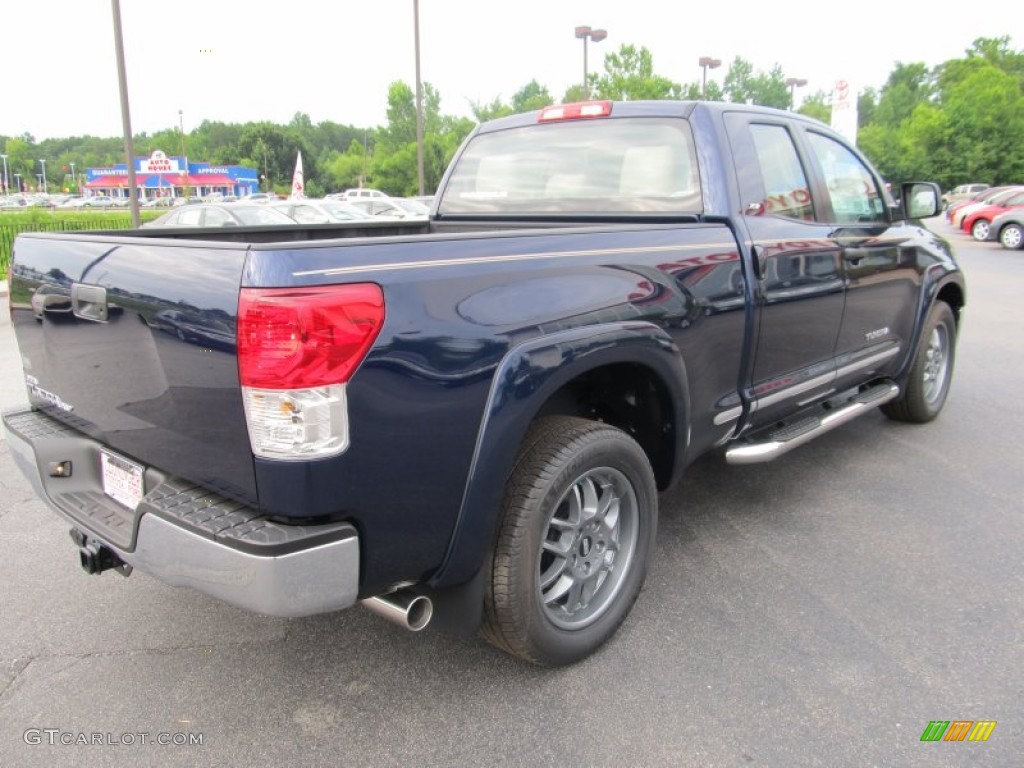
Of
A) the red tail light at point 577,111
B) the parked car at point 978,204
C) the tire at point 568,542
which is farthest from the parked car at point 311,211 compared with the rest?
the parked car at point 978,204

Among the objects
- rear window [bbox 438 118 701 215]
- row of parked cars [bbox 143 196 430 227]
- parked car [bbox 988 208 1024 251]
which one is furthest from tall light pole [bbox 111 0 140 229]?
parked car [bbox 988 208 1024 251]

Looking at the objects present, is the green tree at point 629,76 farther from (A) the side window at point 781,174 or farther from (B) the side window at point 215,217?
(A) the side window at point 781,174

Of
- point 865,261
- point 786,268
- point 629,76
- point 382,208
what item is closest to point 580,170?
point 786,268

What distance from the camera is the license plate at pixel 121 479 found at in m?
2.36

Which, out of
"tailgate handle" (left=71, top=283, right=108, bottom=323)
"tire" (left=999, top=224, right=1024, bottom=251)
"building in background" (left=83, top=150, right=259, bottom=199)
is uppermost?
"building in background" (left=83, top=150, right=259, bottom=199)

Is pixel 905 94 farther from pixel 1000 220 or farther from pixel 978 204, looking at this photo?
pixel 1000 220

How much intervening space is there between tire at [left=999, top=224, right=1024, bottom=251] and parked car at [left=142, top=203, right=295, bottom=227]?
1887 centimetres

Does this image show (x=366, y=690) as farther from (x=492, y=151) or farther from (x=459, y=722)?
(x=492, y=151)

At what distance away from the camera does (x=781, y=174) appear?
371 cm

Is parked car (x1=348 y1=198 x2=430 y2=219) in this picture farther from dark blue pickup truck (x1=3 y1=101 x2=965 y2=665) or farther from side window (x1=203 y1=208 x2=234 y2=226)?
dark blue pickup truck (x1=3 y1=101 x2=965 y2=665)

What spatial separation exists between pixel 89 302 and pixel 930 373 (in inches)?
206

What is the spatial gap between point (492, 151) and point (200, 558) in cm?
295

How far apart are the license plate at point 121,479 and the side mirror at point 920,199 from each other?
4674 mm

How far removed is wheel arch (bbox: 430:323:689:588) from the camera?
2176 millimetres
